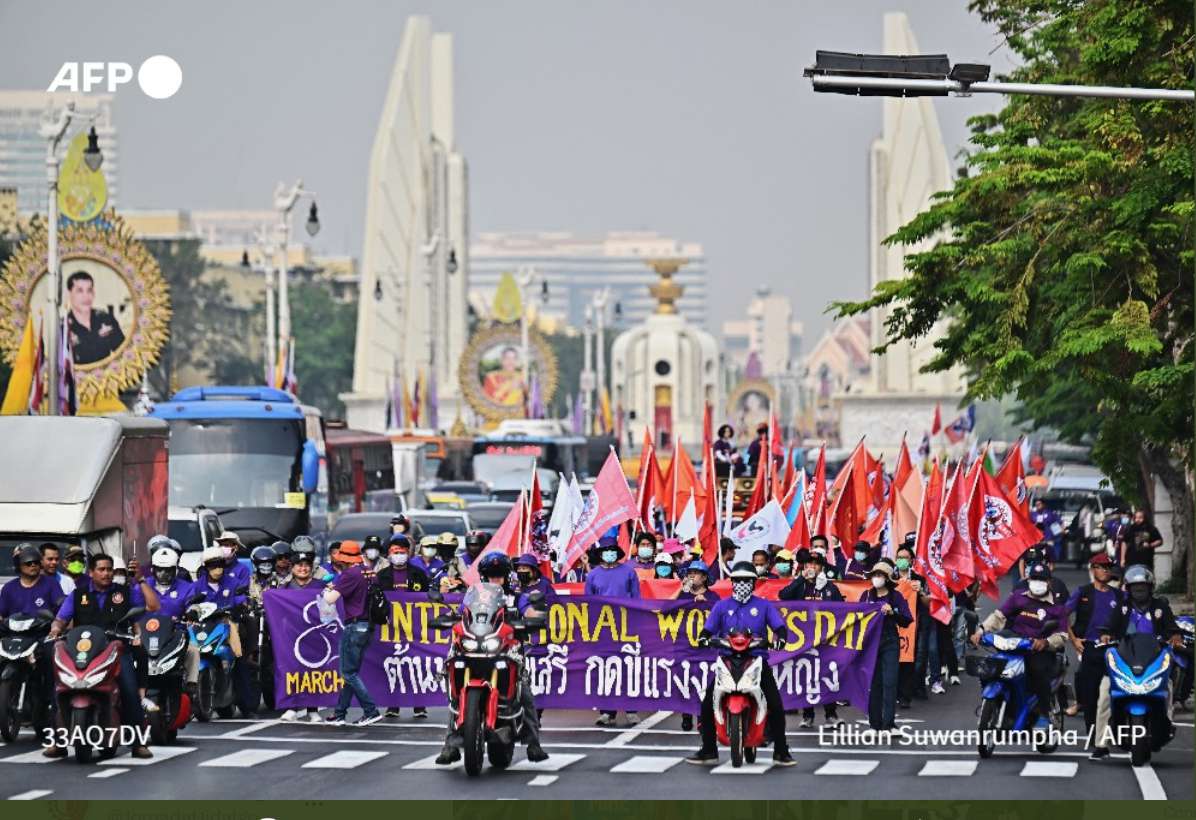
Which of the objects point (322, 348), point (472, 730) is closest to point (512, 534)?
point (472, 730)

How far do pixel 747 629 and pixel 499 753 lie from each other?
6.19ft

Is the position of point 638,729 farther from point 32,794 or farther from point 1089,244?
point 1089,244

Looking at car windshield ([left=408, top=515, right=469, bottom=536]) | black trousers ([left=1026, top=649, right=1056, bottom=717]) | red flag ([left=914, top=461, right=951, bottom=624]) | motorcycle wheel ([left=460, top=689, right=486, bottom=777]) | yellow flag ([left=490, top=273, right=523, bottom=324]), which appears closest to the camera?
motorcycle wheel ([left=460, top=689, right=486, bottom=777])

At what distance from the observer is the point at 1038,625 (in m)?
17.9

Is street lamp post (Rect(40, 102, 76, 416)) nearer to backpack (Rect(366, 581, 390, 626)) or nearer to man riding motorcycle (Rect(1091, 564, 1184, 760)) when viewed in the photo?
backpack (Rect(366, 581, 390, 626))

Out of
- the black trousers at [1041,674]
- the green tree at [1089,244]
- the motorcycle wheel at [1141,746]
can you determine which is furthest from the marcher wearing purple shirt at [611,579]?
the green tree at [1089,244]

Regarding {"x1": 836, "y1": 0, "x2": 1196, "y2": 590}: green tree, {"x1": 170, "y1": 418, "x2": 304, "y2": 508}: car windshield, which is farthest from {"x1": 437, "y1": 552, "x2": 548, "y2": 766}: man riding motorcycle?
{"x1": 170, "y1": 418, "x2": 304, "y2": 508}: car windshield

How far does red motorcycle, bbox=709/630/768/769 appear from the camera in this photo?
17172 millimetres

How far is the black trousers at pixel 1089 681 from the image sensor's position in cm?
1805

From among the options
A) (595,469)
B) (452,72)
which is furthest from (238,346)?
(595,469)

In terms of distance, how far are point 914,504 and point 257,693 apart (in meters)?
8.97

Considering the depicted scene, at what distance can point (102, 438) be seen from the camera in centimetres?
2219

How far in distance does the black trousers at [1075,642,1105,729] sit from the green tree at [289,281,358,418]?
9910cm

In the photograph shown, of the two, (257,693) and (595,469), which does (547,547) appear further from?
(595,469)
